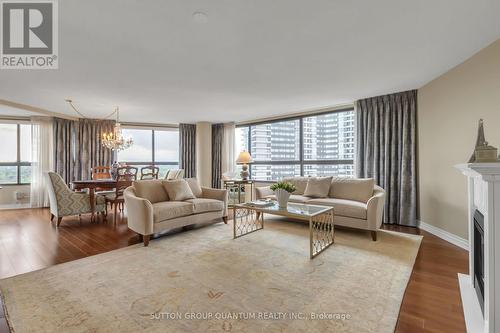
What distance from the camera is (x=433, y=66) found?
3111 mm

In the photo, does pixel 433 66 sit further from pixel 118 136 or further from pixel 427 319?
pixel 118 136

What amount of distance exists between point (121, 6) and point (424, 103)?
435 centimetres

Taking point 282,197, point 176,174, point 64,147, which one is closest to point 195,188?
point 176,174

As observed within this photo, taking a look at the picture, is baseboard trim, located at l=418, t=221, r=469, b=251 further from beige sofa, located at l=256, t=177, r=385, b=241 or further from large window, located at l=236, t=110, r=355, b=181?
large window, located at l=236, t=110, r=355, b=181

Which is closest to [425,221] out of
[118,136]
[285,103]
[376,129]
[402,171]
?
[402,171]

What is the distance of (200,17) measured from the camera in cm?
202

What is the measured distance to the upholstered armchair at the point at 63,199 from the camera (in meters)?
4.15

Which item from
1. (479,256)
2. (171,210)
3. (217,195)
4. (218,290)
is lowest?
(218,290)

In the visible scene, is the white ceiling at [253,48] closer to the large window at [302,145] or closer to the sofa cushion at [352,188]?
the large window at [302,145]

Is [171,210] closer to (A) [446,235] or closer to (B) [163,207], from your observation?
(B) [163,207]

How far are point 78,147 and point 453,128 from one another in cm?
795

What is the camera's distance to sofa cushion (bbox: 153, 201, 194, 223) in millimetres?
3312

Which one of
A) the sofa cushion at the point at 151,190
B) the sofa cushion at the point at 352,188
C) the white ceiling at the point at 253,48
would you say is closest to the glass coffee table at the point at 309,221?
the sofa cushion at the point at 352,188

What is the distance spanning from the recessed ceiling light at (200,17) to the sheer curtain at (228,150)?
487 cm
